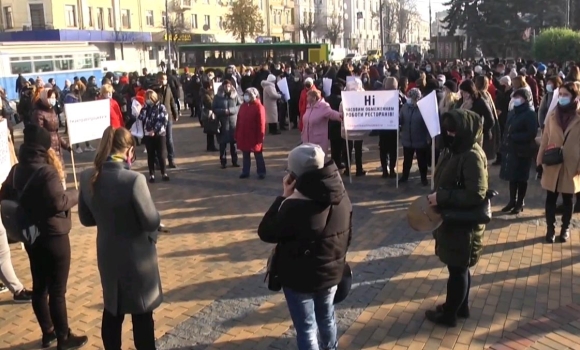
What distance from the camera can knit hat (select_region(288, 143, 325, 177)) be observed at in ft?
11.9

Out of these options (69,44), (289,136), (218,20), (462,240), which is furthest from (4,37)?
(462,240)

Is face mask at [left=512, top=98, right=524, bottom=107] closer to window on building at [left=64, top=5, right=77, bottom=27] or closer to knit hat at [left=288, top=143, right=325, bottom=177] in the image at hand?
knit hat at [left=288, top=143, right=325, bottom=177]

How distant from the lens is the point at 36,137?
456cm

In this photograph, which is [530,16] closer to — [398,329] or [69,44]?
[69,44]

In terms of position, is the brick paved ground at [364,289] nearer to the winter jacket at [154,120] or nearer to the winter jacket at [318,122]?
the winter jacket at [318,122]

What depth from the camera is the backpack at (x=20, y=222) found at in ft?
14.4

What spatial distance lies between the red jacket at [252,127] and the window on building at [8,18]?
41.0 m

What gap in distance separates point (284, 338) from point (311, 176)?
1926 mm

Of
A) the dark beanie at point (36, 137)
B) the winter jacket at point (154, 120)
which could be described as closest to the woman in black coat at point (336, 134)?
the winter jacket at point (154, 120)

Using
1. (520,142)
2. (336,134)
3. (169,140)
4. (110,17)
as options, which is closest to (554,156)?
(520,142)

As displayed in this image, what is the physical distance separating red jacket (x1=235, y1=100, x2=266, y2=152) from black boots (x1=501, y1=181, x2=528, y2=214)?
4.51m

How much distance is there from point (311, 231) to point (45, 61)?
30.0 meters

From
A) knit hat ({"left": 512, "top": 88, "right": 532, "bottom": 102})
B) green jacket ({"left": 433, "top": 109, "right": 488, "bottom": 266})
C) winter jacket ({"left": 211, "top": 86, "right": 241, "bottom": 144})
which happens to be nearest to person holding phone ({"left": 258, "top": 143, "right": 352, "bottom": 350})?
green jacket ({"left": 433, "top": 109, "right": 488, "bottom": 266})

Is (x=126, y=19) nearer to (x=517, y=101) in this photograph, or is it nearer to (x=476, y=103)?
(x=476, y=103)
